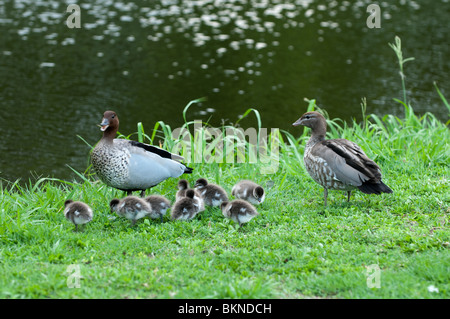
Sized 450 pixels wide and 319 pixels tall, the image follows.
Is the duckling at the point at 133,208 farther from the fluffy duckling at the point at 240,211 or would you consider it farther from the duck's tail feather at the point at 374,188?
the duck's tail feather at the point at 374,188

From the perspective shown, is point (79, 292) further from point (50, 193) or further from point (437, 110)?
point (437, 110)

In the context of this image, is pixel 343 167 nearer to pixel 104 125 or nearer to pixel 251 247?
pixel 251 247

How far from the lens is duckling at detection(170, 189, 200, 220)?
6836mm

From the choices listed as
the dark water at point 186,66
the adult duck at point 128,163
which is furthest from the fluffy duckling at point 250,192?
the dark water at point 186,66

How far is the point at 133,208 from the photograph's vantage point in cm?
668

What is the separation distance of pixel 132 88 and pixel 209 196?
9.39 meters

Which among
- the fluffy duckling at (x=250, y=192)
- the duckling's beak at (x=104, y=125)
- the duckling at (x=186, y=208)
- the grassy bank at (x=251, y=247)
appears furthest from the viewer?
the duckling's beak at (x=104, y=125)

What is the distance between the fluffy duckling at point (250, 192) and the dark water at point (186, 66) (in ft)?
14.9

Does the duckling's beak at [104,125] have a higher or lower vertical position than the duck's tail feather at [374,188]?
higher

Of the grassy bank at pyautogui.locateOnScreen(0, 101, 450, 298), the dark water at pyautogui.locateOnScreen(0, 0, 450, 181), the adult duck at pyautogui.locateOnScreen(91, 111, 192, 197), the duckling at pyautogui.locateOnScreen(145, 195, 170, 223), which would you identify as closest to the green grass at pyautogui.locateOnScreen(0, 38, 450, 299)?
the grassy bank at pyautogui.locateOnScreen(0, 101, 450, 298)

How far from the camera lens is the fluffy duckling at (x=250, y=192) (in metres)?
7.18

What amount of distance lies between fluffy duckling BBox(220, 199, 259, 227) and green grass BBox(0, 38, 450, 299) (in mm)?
144

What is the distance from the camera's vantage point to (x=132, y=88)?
1608 cm
